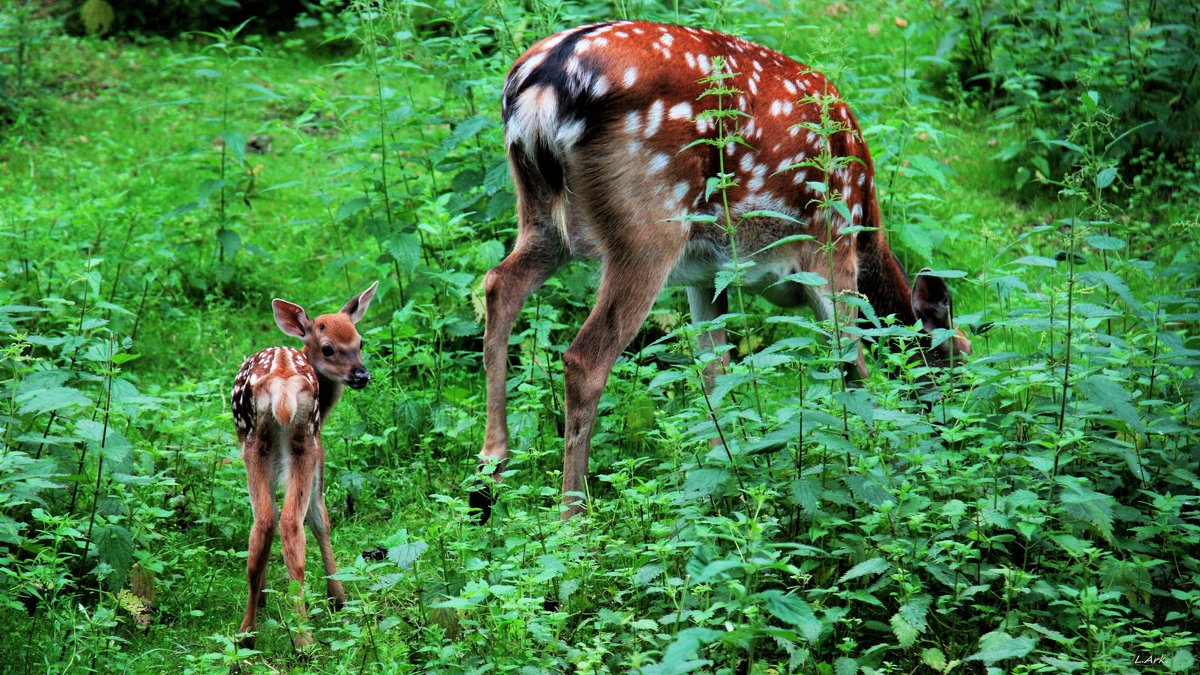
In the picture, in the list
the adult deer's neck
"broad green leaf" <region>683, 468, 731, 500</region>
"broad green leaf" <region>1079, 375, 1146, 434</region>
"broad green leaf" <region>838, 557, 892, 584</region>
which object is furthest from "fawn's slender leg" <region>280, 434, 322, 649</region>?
the adult deer's neck

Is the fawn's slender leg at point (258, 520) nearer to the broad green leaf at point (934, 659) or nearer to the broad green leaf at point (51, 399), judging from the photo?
the broad green leaf at point (51, 399)

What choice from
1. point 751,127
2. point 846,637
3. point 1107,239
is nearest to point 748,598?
point 846,637

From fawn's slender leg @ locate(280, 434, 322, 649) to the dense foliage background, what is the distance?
0.68 ft

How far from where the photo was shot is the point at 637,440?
5.92 metres

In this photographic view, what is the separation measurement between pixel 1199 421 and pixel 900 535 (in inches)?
54.7

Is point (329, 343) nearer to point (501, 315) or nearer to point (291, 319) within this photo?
point (291, 319)

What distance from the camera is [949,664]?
12.7ft

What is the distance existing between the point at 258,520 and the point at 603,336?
162cm

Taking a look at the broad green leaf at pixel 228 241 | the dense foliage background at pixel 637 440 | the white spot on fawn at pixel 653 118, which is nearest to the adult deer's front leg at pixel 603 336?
the dense foliage background at pixel 637 440

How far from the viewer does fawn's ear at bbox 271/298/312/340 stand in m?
5.63

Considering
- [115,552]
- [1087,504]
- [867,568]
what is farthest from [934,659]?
[115,552]

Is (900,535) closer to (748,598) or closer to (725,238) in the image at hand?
(748,598)

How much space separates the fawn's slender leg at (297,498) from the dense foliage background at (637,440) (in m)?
0.21

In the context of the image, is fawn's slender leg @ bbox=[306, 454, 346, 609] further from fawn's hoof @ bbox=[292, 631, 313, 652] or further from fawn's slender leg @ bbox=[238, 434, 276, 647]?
fawn's hoof @ bbox=[292, 631, 313, 652]
